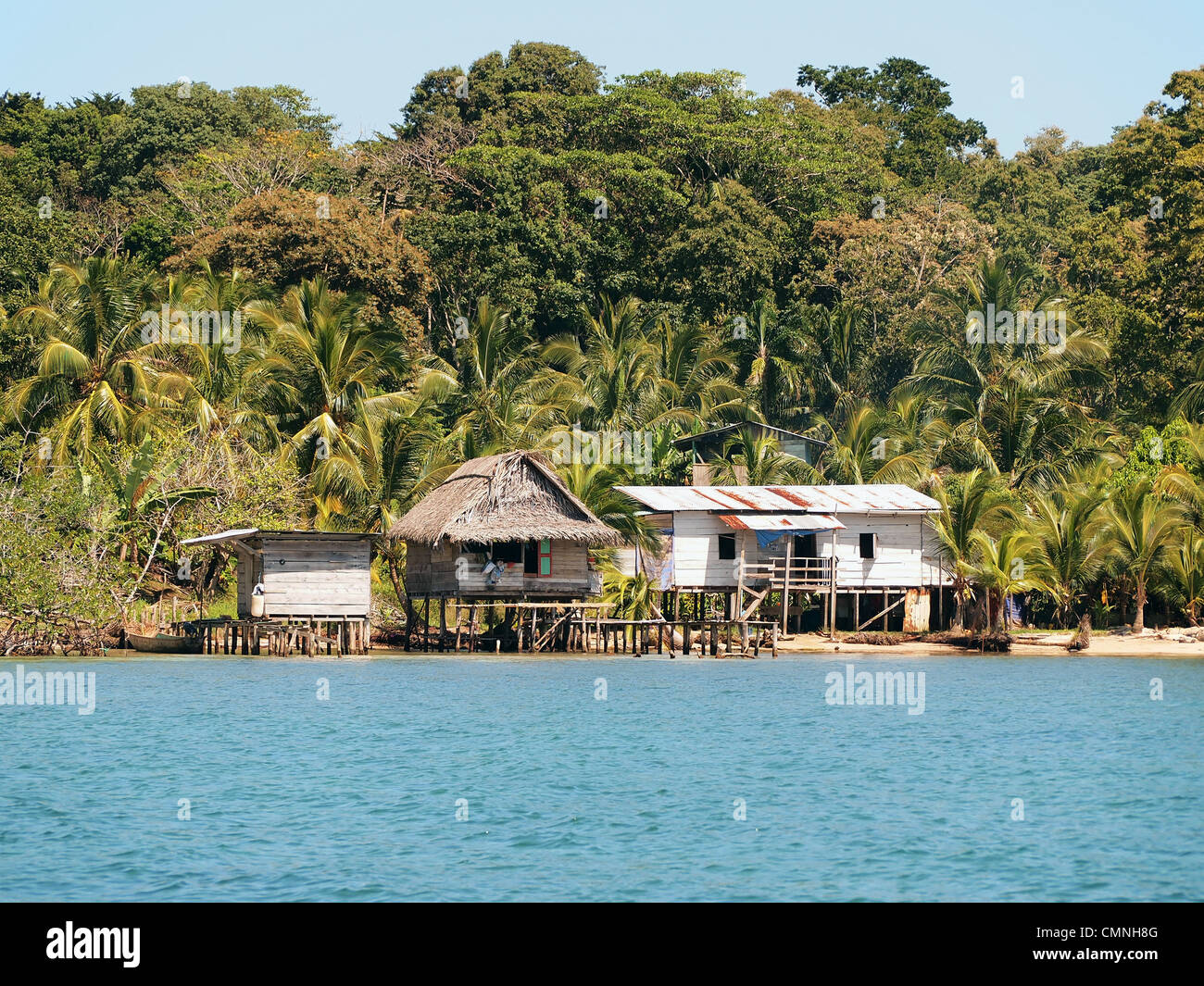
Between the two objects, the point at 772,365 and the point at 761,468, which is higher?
the point at 772,365

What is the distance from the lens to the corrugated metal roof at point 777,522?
1588 inches

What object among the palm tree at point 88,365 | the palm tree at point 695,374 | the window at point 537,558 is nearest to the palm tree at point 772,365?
the palm tree at point 695,374

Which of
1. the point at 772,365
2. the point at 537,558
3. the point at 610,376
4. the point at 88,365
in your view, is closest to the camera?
the point at 537,558

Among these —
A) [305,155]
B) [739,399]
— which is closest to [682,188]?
[739,399]

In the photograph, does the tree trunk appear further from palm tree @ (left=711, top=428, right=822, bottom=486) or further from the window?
palm tree @ (left=711, top=428, right=822, bottom=486)

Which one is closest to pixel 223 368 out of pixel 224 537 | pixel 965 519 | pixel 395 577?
pixel 395 577

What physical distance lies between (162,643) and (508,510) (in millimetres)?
8998

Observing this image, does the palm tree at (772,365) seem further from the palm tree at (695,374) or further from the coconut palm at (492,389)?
the coconut palm at (492,389)

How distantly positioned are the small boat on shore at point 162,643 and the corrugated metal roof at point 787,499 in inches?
462

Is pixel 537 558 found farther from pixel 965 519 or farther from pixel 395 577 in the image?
pixel 965 519

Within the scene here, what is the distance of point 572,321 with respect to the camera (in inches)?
2196

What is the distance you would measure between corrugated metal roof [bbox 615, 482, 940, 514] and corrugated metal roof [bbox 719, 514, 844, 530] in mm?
201
